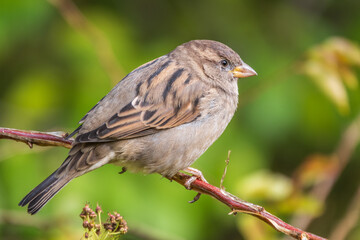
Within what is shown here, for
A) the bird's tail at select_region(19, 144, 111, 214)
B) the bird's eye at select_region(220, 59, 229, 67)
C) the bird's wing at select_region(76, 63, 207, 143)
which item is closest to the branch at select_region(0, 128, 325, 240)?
the bird's tail at select_region(19, 144, 111, 214)

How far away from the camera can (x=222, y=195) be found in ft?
7.27

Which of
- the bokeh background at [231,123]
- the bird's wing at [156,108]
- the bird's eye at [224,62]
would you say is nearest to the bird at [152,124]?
the bird's wing at [156,108]

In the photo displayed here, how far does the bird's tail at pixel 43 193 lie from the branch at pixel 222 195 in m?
0.17

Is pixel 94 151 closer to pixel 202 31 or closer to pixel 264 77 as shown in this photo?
pixel 264 77

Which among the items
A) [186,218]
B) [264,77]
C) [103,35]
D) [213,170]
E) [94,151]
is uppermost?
[103,35]

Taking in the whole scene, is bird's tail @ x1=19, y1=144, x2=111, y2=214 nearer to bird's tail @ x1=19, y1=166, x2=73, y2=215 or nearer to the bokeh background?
bird's tail @ x1=19, y1=166, x2=73, y2=215

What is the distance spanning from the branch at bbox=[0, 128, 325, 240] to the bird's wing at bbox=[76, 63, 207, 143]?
0.32 m

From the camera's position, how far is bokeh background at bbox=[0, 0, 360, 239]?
327cm

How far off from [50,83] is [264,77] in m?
1.51

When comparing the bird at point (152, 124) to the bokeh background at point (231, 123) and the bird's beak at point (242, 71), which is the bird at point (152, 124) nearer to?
the bird's beak at point (242, 71)

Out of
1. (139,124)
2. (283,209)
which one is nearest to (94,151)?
(139,124)

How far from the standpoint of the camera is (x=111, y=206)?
3.52 meters

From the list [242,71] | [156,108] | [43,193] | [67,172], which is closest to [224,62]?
[242,71]

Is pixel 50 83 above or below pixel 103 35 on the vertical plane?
below
